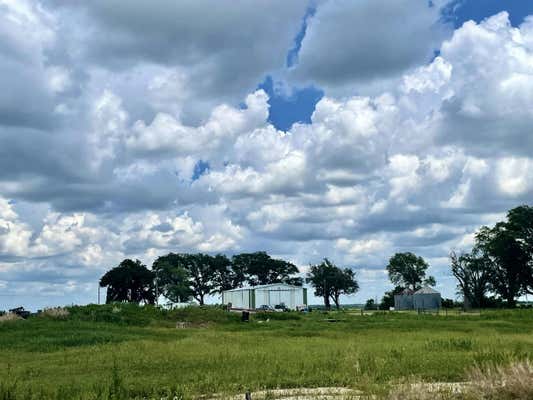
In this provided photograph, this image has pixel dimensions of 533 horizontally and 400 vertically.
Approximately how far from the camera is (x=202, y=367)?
18.1 metres

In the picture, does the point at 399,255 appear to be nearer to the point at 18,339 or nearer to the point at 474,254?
the point at 474,254

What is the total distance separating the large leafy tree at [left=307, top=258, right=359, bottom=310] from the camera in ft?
461

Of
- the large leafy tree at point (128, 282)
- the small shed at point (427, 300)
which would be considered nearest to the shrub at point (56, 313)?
the large leafy tree at point (128, 282)

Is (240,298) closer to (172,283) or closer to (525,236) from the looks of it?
(172,283)

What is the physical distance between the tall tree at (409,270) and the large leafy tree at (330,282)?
8.96 meters

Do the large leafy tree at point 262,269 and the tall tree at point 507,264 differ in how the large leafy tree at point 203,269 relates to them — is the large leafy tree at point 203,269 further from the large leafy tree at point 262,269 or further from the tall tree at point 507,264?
the tall tree at point 507,264

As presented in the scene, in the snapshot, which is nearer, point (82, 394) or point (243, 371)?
point (82, 394)

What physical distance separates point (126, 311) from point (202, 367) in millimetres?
28621

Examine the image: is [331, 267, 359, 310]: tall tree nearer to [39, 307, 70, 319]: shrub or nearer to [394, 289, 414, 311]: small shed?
[394, 289, 414, 311]: small shed

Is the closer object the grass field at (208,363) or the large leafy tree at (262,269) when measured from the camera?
the grass field at (208,363)

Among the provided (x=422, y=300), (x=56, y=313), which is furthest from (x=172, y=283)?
(x=56, y=313)

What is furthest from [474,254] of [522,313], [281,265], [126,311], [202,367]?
[202,367]

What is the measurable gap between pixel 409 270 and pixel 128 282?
61164mm

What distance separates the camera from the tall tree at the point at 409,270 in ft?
457
